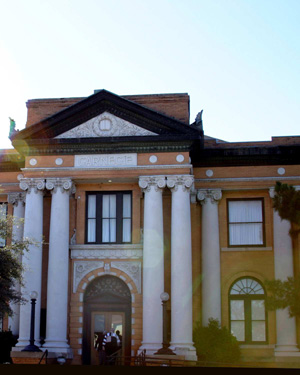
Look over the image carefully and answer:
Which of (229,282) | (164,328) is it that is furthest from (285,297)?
(229,282)

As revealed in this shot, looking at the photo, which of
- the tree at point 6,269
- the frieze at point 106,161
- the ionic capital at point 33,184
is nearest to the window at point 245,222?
the frieze at point 106,161

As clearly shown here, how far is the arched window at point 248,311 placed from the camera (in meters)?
26.7

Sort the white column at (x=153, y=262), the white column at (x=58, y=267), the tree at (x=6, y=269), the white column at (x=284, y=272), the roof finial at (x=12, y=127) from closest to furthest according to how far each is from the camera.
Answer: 1. the tree at (x=6, y=269)
2. the white column at (x=153, y=262)
3. the white column at (x=58, y=267)
4. the white column at (x=284, y=272)
5. the roof finial at (x=12, y=127)

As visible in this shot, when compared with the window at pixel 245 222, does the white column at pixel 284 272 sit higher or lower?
lower

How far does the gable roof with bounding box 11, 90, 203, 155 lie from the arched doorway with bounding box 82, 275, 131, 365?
6077mm

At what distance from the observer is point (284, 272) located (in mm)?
26594

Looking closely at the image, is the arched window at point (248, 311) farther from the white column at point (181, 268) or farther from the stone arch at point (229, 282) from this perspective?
the white column at point (181, 268)

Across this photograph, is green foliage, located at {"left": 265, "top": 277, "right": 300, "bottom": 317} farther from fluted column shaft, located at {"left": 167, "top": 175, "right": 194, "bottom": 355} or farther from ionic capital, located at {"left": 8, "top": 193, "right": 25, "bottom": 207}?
ionic capital, located at {"left": 8, "top": 193, "right": 25, "bottom": 207}

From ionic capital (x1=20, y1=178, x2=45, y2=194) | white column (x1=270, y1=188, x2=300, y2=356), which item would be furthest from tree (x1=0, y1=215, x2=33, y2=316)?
white column (x1=270, y1=188, x2=300, y2=356)

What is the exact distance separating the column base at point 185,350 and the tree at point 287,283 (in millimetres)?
4301

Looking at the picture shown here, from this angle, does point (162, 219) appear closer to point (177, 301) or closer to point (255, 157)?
point (177, 301)

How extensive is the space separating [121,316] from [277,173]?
9.84 meters

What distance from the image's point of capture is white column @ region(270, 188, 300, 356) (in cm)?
2588

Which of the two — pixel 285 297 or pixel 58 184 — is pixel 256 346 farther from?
pixel 58 184
